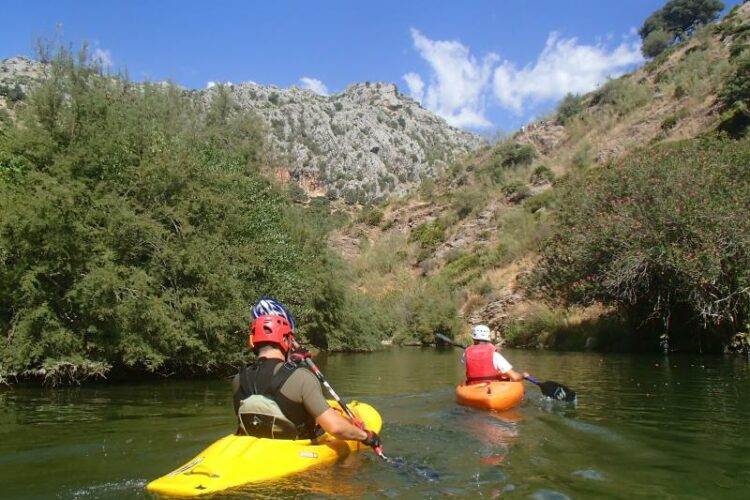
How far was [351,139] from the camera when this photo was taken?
305 feet

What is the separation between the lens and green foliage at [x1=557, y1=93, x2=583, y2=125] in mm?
53219

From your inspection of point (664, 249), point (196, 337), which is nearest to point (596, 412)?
point (196, 337)

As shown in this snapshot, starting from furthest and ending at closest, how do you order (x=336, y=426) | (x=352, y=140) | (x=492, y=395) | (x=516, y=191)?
(x=352, y=140) < (x=516, y=191) < (x=492, y=395) < (x=336, y=426)

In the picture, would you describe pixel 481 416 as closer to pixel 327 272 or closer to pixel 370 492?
pixel 370 492

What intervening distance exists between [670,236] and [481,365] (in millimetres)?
12143

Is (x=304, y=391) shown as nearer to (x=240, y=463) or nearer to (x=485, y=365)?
(x=240, y=463)

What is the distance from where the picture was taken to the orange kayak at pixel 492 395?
9789 mm

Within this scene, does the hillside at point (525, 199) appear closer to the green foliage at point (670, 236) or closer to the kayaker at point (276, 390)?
the green foliage at point (670, 236)

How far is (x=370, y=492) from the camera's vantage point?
5.05 metres

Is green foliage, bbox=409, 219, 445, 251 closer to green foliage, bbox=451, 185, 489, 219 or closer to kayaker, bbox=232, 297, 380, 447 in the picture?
green foliage, bbox=451, 185, 489, 219

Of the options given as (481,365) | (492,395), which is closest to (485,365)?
(481,365)

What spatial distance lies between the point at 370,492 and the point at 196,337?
9.78 meters

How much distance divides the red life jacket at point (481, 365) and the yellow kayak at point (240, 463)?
17.4 ft

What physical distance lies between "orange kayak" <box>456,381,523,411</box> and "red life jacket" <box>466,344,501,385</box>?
39cm
